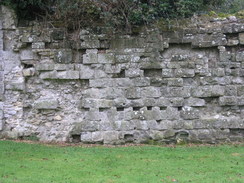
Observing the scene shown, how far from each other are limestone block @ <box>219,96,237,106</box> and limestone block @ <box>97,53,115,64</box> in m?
3.36

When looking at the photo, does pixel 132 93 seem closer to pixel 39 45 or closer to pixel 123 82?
pixel 123 82

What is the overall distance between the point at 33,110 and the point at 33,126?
48 centimetres

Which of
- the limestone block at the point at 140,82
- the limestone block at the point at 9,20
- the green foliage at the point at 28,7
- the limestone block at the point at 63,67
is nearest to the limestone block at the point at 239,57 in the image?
the limestone block at the point at 140,82

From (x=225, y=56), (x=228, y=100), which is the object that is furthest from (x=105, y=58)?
(x=228, y=100)

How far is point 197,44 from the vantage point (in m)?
11.1

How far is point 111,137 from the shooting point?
11.0 m

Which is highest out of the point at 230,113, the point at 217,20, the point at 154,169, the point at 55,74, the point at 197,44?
the point at 217,20

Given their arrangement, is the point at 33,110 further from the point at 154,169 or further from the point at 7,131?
the point at 154,169

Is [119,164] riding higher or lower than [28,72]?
lower

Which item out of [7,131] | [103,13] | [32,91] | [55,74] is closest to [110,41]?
[103,13]

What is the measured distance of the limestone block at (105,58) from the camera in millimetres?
11070

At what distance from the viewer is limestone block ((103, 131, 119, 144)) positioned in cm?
1096

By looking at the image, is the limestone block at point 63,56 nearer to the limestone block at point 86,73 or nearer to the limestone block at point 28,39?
the limestone block at point 86,73

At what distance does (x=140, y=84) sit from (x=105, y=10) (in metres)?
2.42
